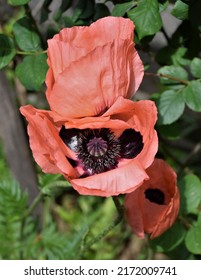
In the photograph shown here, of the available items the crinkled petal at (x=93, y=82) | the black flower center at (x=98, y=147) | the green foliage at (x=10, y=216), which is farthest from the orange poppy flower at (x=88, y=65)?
the green foliage at (x=10, y=216)

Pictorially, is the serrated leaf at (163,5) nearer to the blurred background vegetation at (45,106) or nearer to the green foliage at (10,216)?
the blurred background vegetation at (45,106)

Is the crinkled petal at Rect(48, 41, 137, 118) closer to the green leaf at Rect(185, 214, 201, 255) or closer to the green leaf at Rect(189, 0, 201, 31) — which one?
the green leaf at Rect(189, 0, 201, 31)

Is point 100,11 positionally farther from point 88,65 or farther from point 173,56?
point 88,65

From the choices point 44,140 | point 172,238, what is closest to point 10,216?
point 172,238

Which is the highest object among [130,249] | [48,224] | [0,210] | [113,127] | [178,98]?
[113,127]

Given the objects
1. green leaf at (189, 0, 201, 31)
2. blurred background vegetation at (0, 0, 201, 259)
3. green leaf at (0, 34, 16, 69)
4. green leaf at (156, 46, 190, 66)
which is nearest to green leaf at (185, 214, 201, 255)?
blurred background vegetation at (0, 0, 201, 259)
